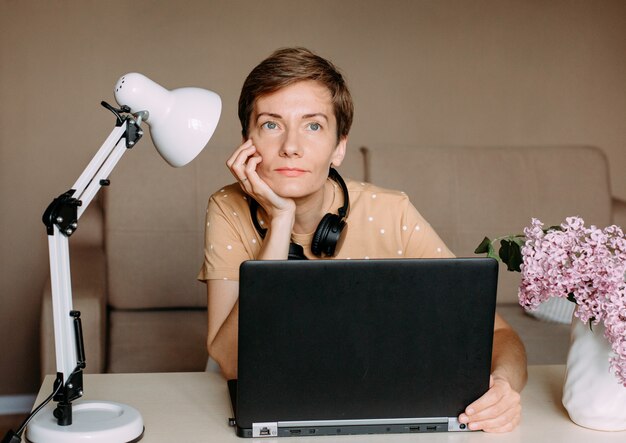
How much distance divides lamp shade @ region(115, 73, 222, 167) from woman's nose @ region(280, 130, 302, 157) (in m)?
0.45

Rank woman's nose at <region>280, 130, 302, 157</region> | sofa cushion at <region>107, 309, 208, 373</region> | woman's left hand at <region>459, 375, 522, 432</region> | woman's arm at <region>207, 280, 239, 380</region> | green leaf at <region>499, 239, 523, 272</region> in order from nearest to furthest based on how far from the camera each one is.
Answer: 1. woman's left hand at <region>459, 375, 522, 432</region>
2. green leaf at <region>499, 239, 523, 272</region>
3. woman's arm at <region>207, 280, 239, 380</region>
4. woman's nose at <region>280, 130, 302, 157</region>
5. sofa cushion at <region>107, 309, 208, 373</region>

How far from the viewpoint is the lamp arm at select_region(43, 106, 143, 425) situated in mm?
1213

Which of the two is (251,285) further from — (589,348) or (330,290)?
(589,348)

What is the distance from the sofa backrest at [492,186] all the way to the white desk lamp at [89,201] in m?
1.77

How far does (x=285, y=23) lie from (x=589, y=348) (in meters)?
2.19

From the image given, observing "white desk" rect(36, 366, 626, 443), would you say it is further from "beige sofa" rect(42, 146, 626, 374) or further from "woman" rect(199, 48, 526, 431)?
"beige sofa" rect(42, 146, 626, 374)

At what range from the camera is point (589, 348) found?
1383 millimetres

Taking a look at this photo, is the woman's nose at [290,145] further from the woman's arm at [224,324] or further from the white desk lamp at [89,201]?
the white desk lamp at [89,201]

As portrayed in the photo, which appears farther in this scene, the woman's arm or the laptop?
the woman's arm

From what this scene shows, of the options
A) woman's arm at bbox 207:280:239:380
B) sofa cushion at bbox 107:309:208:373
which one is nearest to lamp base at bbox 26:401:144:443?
woman's arm at bbox 207:280:239:380

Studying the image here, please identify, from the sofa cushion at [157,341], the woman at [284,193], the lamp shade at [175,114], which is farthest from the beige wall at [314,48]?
the lamp shade at [175,114]

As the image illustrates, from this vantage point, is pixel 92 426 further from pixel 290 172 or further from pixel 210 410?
pixel 290 172

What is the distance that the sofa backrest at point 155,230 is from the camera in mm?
2822

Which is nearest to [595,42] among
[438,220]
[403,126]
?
A: [403,126]
